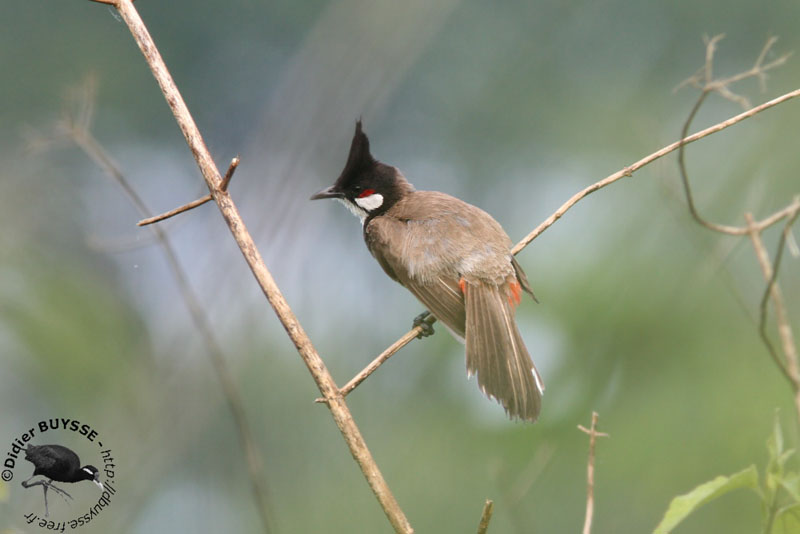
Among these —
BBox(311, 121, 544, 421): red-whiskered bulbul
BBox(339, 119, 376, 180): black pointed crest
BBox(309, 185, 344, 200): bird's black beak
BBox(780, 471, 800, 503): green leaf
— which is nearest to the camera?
BBox(780, 471, 800, 503): green leaf

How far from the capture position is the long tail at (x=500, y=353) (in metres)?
1.87

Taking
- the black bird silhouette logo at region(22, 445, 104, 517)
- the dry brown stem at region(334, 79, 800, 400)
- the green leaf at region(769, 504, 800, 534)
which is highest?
the black bird silhouette logo at region(22, 445, 104, 517)

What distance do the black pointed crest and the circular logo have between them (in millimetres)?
1233

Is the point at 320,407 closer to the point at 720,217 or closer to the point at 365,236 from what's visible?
the point at 365,236

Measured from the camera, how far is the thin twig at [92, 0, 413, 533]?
1.23m

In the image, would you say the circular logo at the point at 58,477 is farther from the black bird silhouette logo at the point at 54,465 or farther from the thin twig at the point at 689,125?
the thin twig at the point at 689,125

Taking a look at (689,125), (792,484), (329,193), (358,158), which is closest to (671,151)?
(689,125)

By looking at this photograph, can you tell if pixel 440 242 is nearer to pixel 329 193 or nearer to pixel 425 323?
pixel 425 323

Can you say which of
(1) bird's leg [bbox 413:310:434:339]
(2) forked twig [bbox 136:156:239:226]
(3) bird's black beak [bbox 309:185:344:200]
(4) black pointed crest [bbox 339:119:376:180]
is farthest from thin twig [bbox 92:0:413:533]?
(3) bird's black beak [bbox 309:185:344:200]

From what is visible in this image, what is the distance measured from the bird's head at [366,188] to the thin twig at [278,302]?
4.43 feet

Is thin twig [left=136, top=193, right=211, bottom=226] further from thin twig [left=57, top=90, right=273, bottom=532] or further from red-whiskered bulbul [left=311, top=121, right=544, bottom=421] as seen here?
red-whiskered bulbul [left=311, top=121, right=544, bottom=421]

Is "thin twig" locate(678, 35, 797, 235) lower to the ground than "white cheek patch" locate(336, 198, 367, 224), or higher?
lower

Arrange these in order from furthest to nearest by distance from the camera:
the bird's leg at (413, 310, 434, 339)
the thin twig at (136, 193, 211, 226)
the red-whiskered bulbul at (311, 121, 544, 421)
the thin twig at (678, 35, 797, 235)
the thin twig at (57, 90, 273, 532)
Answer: the bird's leg at (413, 310, 434, 339)
the red-whiskered bulbul at (311, 121, 544, 421)
the thin twig at (57, 90, 273, 532)
the thin twig at (136, 193, 211, 226)
the thin twig at (678, 35, 797, 235)

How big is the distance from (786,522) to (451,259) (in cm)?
150
